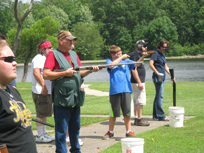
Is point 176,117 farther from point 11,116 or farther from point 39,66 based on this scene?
point 11,116

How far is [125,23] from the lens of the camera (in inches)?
4390

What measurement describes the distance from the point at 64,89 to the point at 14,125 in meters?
2.25

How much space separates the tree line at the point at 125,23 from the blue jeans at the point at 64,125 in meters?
71.7

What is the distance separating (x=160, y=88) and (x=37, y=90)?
12.5 feet

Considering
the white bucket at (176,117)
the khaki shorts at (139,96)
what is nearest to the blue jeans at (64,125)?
the white bucket at (176,117)

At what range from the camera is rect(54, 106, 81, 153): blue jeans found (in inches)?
195

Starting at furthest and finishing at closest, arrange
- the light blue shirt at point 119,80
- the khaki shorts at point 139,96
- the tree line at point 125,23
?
the tree line at point 125,23, the khaki shorts at point 139,96, the light blue shirt at point 119,80

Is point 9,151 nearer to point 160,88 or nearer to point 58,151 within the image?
point 58,151

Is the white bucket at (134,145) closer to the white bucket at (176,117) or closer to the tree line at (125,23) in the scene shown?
the white bucket at (176,117)

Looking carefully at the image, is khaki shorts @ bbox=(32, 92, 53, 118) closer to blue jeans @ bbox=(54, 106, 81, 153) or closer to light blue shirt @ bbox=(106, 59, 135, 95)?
light blue shirt @ bbox=(106, 59, 135, 95)

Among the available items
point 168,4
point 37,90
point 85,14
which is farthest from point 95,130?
point 168,4

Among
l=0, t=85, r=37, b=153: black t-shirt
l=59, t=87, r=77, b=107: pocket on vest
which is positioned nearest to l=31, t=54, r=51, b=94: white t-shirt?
l=59, t=87, r=77, b=107: pocket on vest

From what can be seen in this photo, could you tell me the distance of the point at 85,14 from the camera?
95.2 meters

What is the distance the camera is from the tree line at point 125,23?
88.1 m
